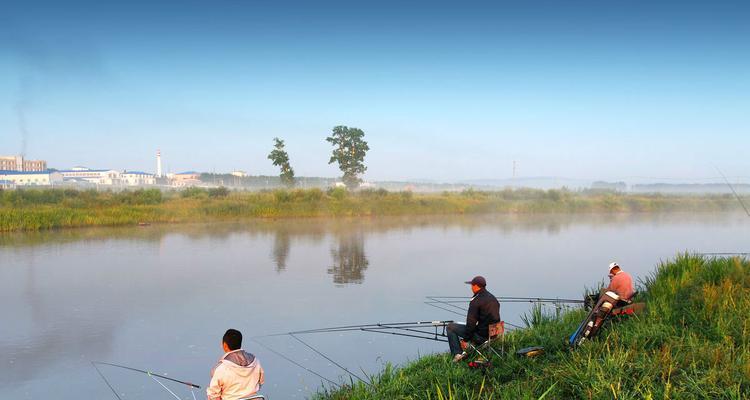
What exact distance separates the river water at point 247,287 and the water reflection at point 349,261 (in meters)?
0.05

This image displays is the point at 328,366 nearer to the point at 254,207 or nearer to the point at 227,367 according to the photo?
the point at 227,367

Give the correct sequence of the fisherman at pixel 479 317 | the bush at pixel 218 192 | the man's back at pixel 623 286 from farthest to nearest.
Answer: the bush at pixel 218 192 < the man's back at pixel 623 286 < the fisherman at pixel 479 317

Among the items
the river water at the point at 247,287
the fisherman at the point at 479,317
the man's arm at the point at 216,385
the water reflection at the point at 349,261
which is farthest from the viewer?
the water reflection at the point at 349,261

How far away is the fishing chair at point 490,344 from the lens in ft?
19.4

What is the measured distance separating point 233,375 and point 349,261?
12797mm

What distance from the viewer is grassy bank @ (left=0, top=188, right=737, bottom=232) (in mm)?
25875

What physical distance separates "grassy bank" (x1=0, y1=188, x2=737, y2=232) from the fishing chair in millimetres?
23189

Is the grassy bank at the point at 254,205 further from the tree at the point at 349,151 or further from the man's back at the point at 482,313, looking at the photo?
the man's back at the point at 482,313

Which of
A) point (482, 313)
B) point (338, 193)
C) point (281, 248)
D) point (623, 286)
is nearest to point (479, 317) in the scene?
point (482, 313)

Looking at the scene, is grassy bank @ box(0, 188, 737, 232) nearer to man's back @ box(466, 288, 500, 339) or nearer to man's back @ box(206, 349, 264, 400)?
man's back @ box(466, 288, 500, 339)

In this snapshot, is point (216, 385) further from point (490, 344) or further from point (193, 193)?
point (193, 193)

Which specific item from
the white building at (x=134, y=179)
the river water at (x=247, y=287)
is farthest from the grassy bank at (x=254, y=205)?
the white building at (x=134, y=179)

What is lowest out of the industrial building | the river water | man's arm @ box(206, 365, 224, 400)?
the river water

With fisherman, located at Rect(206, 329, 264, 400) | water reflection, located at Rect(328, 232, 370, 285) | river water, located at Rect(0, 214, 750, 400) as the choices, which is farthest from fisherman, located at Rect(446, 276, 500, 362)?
water reflection, located at Rect(328, 232, 370, 285)
